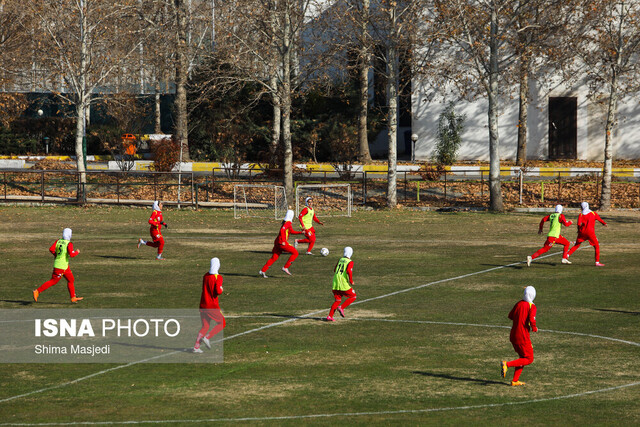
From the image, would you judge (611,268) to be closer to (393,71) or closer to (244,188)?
(393,71)

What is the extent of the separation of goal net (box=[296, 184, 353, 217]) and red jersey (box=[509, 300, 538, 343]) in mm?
27605

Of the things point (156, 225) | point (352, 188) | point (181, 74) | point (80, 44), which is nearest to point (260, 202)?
point (352, 188)

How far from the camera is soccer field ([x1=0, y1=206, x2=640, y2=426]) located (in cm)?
1074

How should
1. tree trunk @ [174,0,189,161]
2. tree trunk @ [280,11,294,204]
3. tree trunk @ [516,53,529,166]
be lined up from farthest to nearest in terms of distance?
tree trunk @ [516,53,529,166], tree trunk @ [174,0,189,161], tree trunk @ [280,11,294,204]

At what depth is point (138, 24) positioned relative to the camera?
51.5 metres

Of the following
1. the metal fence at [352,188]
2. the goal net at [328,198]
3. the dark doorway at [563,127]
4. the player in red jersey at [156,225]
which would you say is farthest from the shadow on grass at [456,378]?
the dark doorway at [563,127]

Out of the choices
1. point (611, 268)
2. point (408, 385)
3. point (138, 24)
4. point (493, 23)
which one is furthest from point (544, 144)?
point (408, 385)

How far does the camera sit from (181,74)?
4903 cm

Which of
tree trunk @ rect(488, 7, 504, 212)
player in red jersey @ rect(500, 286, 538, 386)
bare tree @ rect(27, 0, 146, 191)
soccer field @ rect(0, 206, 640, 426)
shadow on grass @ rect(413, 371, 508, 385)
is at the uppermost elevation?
bare tree @ rect(27, 0, 146, 191)

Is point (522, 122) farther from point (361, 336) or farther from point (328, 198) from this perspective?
point (361, 336)

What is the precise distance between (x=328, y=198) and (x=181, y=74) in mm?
12970

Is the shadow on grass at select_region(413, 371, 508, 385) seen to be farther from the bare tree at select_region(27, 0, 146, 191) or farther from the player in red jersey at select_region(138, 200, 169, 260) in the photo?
the bare tree at select_region(27, 0, 146, 191)

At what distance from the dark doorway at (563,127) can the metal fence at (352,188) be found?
7351mm

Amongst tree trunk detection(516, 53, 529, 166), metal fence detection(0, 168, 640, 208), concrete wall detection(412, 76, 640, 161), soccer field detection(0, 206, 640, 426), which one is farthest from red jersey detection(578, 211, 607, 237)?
concrete wall detection(412, 76, 640, 161)
